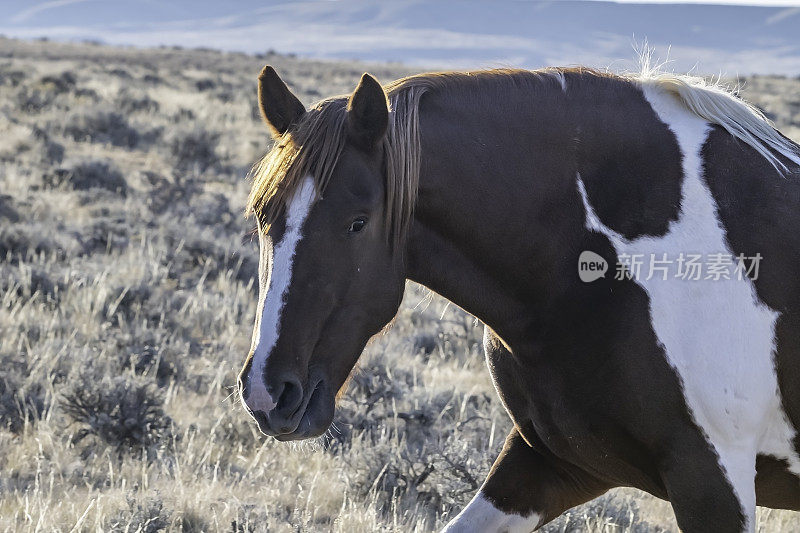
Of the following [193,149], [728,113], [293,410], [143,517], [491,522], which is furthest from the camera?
[193,149]

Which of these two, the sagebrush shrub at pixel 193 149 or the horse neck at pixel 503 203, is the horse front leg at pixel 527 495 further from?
the sagebrush shrub at pixel 193 149

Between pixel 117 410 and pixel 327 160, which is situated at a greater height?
pixel 327 160

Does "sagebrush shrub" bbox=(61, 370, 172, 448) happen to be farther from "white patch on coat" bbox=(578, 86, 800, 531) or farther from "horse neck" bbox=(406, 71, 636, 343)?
"white patch on coat" bbox=(578, 86, 800, 531)

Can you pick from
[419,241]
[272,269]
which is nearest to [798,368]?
[419,241]

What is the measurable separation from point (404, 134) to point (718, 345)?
40.8 inches

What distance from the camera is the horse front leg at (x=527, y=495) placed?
9.64 feet

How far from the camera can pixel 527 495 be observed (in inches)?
116

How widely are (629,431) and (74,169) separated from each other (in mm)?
10443

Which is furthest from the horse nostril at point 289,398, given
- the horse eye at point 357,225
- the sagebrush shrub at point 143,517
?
the sagebrush shrub at point 143,517

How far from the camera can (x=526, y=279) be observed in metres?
2.67

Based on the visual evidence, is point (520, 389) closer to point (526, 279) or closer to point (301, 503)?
point (526, 279)

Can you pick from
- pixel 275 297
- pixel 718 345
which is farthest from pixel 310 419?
pixel 718 345

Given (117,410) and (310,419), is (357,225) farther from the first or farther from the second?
(117,410)

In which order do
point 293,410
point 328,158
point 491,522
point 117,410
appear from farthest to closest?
point 117,410 < point 491,522 < point 328,158 < point 293,410
